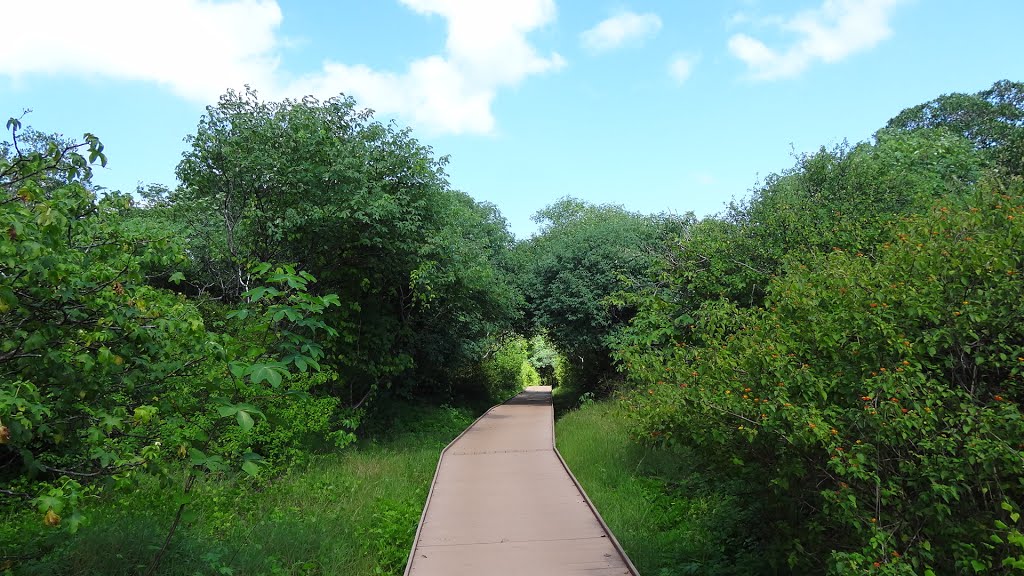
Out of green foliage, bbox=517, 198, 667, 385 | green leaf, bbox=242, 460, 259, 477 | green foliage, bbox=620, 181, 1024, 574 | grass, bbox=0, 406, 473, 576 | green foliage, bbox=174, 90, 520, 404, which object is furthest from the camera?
green foliage, bbox=517, 198, 667, 385

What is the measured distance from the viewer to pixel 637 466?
34.0ft

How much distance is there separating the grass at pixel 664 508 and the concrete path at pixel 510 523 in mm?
563

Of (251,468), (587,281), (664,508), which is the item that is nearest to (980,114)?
(587,281)

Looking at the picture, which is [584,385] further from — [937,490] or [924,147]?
[937,490]

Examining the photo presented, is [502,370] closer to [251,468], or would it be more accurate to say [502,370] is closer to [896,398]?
[896,398]

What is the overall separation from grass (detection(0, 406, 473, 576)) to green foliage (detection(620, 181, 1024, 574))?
12.9 feet

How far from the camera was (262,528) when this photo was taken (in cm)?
680

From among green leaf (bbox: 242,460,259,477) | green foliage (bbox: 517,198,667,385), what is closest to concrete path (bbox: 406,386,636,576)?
green leaf (bbox: 242,460,259,477)

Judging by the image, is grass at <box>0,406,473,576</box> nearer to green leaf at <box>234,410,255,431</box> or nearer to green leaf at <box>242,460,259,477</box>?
green leaf at <box>242,460,259,477</box>

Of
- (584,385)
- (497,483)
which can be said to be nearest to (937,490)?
(497,483)

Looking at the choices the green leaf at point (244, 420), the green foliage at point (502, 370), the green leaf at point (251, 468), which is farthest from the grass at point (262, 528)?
the green foliage at point (502, 370)

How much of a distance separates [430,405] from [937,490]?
A: 59.0 ft

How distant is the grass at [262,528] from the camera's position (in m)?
5.29

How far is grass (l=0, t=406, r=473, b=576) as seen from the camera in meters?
5.29
